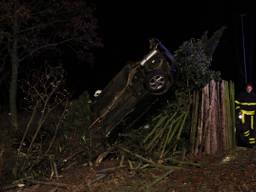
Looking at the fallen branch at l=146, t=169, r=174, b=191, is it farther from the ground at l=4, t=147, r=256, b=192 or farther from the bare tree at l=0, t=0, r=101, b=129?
the bare tree at l=0, t=0, r=101, b=129

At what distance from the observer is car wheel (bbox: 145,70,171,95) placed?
8430mm

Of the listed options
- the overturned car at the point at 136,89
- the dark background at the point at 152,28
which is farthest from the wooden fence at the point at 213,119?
the dark background at the point at 152,28

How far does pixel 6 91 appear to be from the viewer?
65.2 ft

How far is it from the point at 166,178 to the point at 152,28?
1821 cm

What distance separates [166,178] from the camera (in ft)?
23.5

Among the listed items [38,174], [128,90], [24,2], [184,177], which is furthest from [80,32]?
[184,177]

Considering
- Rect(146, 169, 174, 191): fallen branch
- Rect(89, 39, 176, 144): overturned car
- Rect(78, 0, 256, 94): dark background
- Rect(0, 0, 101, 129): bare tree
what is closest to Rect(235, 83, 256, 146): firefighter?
Rect(89, 39, 176, 144): overturned car

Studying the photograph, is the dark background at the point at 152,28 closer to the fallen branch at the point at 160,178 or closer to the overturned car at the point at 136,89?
the overturned car at the point at 136,89

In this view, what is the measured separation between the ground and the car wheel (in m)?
1.44

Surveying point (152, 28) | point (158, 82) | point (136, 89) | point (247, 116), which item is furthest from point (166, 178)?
point (152, 28)

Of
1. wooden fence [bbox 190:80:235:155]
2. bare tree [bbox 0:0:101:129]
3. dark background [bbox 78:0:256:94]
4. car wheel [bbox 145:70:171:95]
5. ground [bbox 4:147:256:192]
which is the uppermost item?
dark background [bbox 78:0:256:94]

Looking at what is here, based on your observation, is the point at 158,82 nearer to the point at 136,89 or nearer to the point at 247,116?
the point at 136,89

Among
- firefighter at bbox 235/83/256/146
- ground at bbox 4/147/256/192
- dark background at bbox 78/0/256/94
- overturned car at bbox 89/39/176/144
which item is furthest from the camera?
dark background at bbox 78/0/256/94

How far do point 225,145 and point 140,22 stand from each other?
17332 mm
